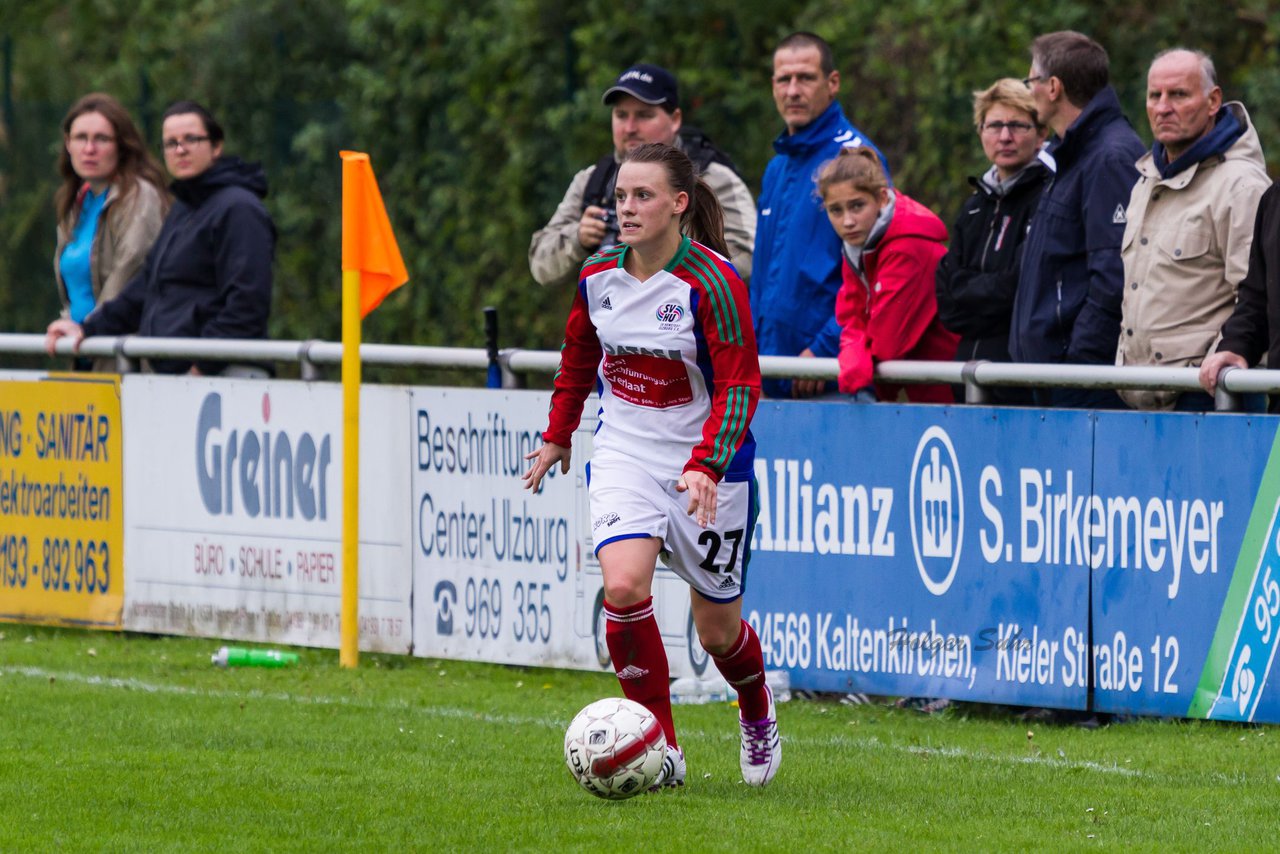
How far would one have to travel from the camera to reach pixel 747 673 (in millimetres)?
7234

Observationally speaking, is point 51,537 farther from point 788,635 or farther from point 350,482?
point 788,635

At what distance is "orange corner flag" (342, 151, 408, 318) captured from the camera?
10.1 metres

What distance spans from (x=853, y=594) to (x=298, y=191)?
10777mm

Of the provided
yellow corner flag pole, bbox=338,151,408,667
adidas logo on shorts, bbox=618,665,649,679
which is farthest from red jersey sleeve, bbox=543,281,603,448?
yellow corner flag pole, bbox=338,151,408,667

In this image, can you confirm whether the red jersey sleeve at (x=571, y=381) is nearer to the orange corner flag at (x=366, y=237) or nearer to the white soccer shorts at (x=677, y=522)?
the white soccer shorts at (x=677, y=522)

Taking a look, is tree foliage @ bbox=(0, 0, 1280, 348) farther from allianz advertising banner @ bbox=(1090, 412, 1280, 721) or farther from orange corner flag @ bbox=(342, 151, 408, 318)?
allianz advertising banner @ bbox=(1090, 412, 1280, 721)

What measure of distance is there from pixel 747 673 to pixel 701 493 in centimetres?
93

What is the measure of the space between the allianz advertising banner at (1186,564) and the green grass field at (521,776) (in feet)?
0.57

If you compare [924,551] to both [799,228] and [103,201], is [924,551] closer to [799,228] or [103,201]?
[799,228]

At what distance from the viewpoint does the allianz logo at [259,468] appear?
420 inches

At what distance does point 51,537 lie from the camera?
11602 millimetres

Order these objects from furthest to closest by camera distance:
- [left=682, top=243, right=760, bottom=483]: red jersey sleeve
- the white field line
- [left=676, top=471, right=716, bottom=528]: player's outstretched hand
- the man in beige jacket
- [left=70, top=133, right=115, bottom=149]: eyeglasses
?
[left=70, top=133, right=115, bottom=149]: eyeglasses < the man in beige jacket < the white field line < [left=682, top=243, right=760, bottom=483]: red jersey sleeve < [left=676, top=471, right=716, bottom=528]: player's outstretched hand

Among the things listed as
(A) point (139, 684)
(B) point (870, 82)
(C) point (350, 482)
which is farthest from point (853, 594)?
(B) point (870, 82)

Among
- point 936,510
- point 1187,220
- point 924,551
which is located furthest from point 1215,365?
point 924,551
